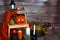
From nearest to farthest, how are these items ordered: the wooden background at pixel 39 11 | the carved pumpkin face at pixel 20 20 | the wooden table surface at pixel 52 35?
1. the carved pumpkin face at pixel 20 20
2. the wooden table surface at pixel 52 35
3. the wooden background at pixel 39 11

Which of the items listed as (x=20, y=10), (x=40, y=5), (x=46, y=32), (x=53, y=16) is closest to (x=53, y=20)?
(x=53, y=16)

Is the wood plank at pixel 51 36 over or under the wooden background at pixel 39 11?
under

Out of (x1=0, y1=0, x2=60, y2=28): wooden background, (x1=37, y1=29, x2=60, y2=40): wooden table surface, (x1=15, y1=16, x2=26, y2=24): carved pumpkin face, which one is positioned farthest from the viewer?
(x1=0, y1=0, x2=60, y2=28): wooden background

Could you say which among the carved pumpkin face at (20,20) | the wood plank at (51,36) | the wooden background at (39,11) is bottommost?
the wood plank at (51,36)

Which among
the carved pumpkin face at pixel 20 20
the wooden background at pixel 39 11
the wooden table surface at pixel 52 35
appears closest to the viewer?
the carved pumpkin face at pixel 20 20

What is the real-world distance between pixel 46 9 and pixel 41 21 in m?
0.26

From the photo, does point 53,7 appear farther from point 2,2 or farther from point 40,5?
point 2,2

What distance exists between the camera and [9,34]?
7.64ft

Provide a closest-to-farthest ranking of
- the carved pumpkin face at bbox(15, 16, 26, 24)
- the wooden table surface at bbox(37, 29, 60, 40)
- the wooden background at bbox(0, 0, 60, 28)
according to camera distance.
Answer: the carved pumpkin face at bbox(15, 16, 26, 24), the wooden table surface at bbox(37, 29, 60, 40), the wooden background at bbox(0, 0, 60, 28)

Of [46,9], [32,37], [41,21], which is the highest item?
[46,9]

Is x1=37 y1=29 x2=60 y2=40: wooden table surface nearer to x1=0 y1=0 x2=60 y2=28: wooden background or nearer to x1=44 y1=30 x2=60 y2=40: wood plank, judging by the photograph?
x1=44 y1=30 x2=60 y2=40: wood plank

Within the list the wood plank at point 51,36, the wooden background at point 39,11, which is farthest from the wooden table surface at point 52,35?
the wooden background at point 39,11

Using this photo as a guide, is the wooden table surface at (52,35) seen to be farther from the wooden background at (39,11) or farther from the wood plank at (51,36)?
the wooden background at (39,11)

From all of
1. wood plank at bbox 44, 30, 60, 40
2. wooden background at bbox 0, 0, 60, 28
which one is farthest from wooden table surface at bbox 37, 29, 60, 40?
wooden background at bbox 0, 0, 60, 28
